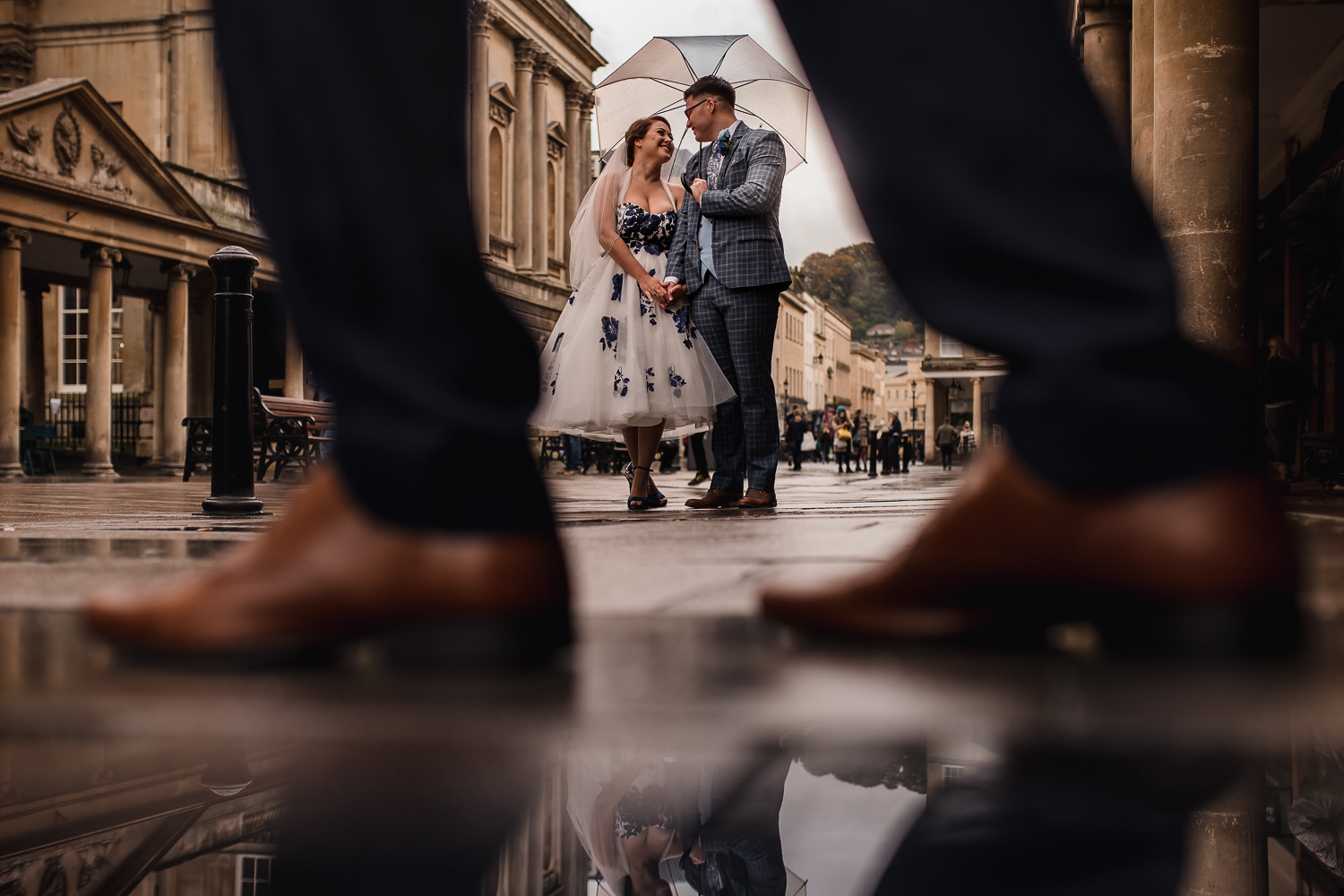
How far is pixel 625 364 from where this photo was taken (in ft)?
18.4

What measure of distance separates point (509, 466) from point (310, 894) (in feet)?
1.84

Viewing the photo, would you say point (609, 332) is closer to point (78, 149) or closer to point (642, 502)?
point (642, 502)

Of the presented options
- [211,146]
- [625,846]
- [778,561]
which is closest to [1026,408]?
[625,846]

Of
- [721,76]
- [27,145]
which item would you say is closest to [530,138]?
[27,145]

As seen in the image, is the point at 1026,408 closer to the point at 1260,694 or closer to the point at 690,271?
the point at 1260,694

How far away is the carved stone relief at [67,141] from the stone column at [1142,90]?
1588cm

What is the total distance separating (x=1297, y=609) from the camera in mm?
962

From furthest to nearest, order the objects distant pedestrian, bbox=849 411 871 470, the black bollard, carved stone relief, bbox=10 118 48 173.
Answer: distant pedestrian, bbox=849 411 871 470 < carved stone relief, bbox=10 118 48 173 < the black bollard

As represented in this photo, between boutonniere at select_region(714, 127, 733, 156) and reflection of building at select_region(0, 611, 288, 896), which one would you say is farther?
boutonniere at select_region(714, 127, 733, 156)

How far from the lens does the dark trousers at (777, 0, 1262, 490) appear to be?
3.20 feet

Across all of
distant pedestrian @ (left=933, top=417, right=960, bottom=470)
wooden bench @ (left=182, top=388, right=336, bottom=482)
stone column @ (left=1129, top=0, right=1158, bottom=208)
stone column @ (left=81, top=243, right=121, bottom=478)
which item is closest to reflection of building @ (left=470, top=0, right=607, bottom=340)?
distant pedestrian @ (left=933, top=417, right=960, bottom=470)

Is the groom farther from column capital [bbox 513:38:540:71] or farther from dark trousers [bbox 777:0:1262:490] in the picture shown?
column capital [bbox 513:38:540:71]

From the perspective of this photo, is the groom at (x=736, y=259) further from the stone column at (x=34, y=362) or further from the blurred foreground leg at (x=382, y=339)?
the stone column at (x=34, y=362)

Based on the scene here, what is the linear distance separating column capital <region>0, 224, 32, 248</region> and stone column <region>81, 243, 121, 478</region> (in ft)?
5.19
